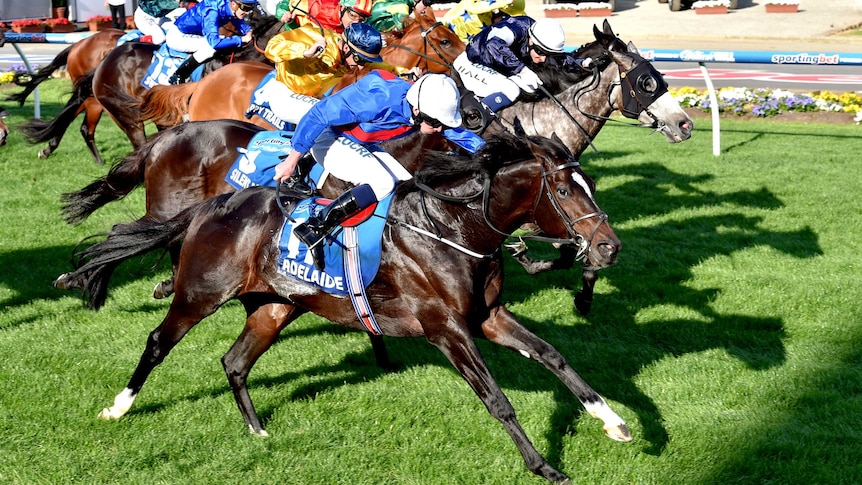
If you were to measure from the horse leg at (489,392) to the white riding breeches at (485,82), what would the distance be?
317cm

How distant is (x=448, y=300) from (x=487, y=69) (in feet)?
10.9

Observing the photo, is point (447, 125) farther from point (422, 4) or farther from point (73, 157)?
point (73, 157)

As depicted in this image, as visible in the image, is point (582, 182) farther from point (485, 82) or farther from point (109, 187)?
point (109, 187)

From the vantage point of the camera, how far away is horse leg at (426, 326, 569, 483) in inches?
155

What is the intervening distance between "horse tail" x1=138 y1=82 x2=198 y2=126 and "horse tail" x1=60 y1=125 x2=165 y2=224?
157cm

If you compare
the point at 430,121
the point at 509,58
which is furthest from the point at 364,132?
the point at 509,58

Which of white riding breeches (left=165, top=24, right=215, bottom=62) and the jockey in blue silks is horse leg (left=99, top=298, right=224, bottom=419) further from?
white riding breeches (left=165, top=24, right=215, bottom=62)

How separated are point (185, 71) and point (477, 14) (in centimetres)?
304

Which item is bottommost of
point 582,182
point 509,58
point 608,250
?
point 509,58

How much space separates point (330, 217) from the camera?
14.1 ft

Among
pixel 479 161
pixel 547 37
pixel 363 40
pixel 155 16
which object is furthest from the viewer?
pixel 155 16

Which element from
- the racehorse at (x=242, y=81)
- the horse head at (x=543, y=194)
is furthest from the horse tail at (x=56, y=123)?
the horse head at (x=543, y=194)

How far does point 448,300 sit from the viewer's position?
4.20 metres

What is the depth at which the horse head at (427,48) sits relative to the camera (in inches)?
320
